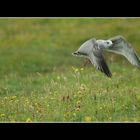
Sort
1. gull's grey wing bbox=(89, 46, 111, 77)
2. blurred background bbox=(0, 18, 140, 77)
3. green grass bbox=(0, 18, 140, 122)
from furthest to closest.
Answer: blurred background bbox=(0, 18, 140, 77), gull's grey wing bbox=(89, 46, 111, 77), green grass bbox=(0, 18, 140, 122)

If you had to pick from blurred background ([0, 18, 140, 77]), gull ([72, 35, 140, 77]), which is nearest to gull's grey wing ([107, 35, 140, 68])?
gull ([72, 35, 140, 77])

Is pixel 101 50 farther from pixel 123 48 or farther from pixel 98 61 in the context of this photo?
pixel 123 48

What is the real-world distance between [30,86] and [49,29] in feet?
25.0

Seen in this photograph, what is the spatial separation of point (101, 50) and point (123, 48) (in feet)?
2.73

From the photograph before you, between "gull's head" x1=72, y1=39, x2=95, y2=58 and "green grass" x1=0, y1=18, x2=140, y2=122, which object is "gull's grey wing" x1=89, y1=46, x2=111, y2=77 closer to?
"gull's head" x1=72, y1=39, x2=95, y2=58

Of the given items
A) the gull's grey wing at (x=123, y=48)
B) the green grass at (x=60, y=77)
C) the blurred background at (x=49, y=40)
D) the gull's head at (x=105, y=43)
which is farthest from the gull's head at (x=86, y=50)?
the blurred background at (x=49, y=40)

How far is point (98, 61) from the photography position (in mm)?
15898

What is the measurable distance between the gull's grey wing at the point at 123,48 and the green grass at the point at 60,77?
813 mm

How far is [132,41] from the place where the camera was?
2355 cm

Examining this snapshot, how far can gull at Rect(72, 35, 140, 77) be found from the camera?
1588cm

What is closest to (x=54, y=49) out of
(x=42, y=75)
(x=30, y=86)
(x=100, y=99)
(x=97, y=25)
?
(x=97, y=25)

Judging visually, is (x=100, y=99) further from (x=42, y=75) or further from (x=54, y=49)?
(x=54, y=49)

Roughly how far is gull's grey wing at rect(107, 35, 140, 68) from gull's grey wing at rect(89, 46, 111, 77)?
2.65 feet

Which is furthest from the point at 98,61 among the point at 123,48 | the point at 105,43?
the point at 123,48
